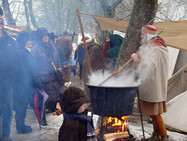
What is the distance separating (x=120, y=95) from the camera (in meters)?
3.43

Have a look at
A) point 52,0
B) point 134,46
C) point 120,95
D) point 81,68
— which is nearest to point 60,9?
point 52,0

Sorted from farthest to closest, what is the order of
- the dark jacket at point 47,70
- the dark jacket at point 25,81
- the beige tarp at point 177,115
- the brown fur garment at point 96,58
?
the brown fur garment at point 96,58 < the dark jacket at point 47,70 < the beige tarp at point 177,115 < the dark jacket at point 25,81

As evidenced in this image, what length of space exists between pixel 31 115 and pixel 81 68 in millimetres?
2098

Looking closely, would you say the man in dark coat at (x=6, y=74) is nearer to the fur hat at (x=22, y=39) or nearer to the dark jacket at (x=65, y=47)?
the fur hat at (x=22, y=39)

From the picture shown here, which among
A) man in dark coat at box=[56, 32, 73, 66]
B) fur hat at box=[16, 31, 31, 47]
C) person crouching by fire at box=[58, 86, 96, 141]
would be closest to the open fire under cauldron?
person crouching by fire at box=[58, 86, 96, 141]

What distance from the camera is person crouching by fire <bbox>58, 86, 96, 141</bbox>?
2.22m

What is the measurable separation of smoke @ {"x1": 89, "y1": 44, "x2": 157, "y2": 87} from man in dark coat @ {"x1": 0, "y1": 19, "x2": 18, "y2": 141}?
1.49 meters

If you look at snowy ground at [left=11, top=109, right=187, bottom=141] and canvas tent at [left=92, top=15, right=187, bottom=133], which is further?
canvas tent at [left=92, top=15, right=187, bottom=133]

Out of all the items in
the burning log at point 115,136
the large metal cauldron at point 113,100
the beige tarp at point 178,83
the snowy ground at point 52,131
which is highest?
the large metal cauldron at point 113,100

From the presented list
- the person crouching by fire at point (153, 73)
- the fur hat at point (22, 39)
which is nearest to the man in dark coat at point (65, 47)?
the fur hat at point (22, 39)

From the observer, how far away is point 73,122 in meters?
2.28

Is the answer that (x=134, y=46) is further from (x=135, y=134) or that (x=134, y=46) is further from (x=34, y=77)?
(x=34, y=77)

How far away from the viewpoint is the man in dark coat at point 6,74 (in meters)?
3.82

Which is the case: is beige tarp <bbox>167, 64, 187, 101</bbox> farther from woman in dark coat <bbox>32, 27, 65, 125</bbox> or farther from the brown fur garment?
woman in dark coat <bbox>32, 27, 65, 125</bbox>
